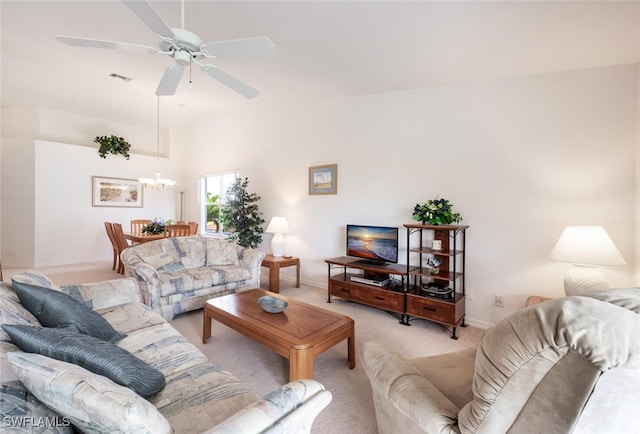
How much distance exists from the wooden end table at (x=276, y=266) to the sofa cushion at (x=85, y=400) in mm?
3192

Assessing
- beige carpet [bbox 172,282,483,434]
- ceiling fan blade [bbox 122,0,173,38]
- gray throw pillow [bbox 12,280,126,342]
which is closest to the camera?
gray throw pillow [bbox 12,280,126,342]

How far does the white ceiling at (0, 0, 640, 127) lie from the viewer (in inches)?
82.5

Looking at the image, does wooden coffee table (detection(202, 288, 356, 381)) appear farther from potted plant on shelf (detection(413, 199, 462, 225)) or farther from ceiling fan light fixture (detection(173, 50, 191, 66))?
ceiling fan light fixture (detection(173, 50, 191, 66))

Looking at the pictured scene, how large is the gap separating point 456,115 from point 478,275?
180 cm

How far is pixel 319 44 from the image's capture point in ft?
8.86

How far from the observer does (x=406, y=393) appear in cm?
110

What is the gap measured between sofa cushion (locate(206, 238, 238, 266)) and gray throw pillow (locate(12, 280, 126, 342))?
223cm

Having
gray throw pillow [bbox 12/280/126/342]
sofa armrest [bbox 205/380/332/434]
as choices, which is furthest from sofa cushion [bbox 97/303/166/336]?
sofa armrest [bbox 205/380/332/434]

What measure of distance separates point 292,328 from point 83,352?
1.24 metres

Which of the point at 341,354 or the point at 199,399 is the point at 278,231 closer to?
the point at 341,354

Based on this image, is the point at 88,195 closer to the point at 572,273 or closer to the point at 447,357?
the point at 447,357

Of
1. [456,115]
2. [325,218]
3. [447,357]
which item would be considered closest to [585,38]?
[456,115]

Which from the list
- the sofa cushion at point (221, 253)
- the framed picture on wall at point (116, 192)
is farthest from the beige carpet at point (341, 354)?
the framed picture on wall at point (116, 192)

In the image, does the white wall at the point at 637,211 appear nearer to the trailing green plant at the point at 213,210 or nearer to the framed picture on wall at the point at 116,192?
the trailing green plant at the point at 213,210
